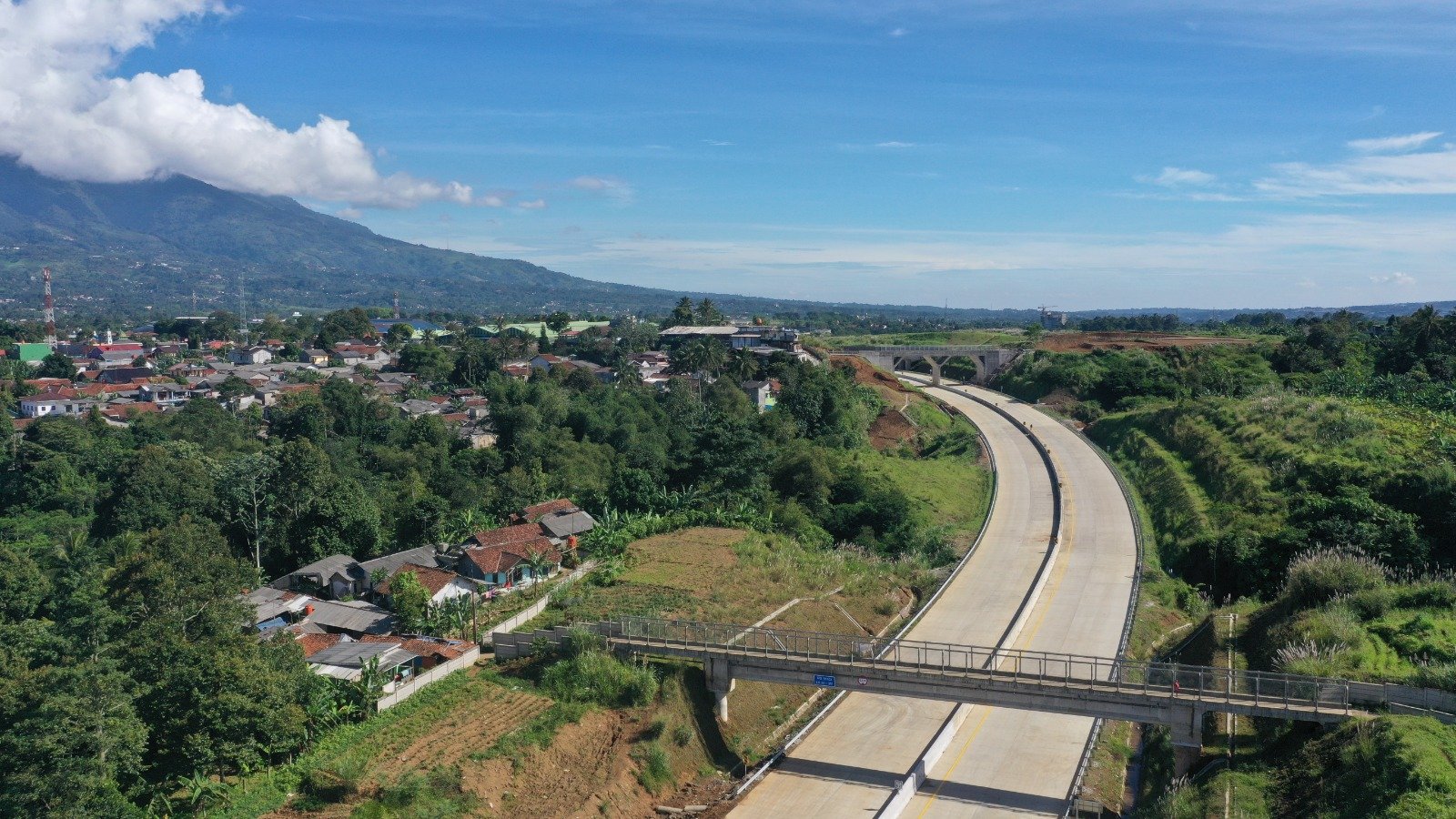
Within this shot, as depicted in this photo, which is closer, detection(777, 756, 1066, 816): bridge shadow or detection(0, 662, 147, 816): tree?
detection(0, 662, 147, 816): tree

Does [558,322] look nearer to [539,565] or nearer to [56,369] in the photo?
[56,369]

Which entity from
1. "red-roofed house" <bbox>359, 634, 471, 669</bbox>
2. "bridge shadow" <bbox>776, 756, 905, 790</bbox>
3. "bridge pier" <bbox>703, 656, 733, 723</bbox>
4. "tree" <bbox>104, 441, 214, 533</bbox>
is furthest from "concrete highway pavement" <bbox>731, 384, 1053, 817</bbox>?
"tree" <bbox>104, 441, 214, 533</bbox>

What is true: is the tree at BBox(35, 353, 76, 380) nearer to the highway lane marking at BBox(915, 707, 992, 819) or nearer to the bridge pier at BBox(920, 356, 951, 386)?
the bridge pier at BBox(920, 356, 951, 386)

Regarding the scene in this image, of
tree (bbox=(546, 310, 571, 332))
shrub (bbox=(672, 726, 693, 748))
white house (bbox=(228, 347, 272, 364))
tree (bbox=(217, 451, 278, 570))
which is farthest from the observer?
tree (bbox=(546, 310, 571, 332))

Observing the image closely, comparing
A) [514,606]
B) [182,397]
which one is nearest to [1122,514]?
[514,606]

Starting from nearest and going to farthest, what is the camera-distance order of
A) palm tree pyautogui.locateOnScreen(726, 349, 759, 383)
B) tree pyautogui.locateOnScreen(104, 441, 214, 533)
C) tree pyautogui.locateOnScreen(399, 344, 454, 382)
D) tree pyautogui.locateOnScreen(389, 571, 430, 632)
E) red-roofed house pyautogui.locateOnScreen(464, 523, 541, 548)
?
1. tree pyautogui.locateOnScreen(389, 571, 430, 632)
2. red-roofed house pyautogui.locateOnScreen(464, 523, 541, 548)
3. tree pyautogui.locateOnScreen(104, 441, 214, 533)
4. palm tree pyautogui.locateOnScreen(726, 349, 759, 383)
5. tree pyautogui.locateOnScreen(399, 344, 454, 382)

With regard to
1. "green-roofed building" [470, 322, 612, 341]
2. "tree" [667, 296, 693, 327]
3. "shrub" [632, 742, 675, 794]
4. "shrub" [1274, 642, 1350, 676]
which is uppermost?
"tree" [667, 296, 693, 327]

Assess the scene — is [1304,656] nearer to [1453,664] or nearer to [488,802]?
[1453,664]
